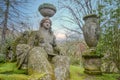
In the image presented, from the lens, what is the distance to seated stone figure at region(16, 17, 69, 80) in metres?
4.44

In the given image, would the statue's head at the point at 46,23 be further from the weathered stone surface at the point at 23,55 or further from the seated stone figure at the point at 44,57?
the weathered stone surface at the point at 23,55

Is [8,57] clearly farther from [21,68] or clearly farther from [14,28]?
[14,28]

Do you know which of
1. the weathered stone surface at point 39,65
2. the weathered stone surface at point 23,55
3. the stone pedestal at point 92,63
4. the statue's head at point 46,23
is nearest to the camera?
the weathered stone surface at point 39,65

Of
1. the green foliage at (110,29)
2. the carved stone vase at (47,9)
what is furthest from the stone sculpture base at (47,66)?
the green foliage at (110,29)

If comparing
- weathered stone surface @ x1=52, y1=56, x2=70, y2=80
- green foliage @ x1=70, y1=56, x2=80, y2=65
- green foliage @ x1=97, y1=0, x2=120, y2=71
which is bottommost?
green foliage @ x1=70, y1=56, x2=80, y2=65

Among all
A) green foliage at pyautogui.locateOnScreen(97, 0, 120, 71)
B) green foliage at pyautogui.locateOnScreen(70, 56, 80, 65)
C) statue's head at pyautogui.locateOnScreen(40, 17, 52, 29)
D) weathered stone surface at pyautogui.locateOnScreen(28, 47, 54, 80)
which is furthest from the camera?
green foliage at pyautogui.locateOnScreen(70, 56, 80, 65)

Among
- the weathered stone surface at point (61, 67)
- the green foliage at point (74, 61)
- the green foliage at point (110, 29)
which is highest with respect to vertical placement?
the green foliage at point (110, 29)

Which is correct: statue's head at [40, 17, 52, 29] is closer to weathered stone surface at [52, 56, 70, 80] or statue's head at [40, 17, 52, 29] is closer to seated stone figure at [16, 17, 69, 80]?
seated stone figure at [16, 17, 69, 80]

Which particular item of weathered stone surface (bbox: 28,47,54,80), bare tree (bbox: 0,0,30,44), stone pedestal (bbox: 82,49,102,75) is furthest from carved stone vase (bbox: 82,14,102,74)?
bare tree (bbox: 0,0,30,44)

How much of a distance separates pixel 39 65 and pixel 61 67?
796 mm

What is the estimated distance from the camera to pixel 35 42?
5855 mm

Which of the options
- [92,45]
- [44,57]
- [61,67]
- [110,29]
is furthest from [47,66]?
[110,29]

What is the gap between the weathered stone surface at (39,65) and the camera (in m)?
4.28

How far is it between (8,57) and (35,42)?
2.03 m
